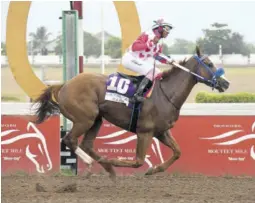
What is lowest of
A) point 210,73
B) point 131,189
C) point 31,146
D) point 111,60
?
point 131,189

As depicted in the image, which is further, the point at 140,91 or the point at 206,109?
the point at 206,109

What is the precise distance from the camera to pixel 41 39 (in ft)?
44.6

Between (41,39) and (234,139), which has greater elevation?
(41,39)

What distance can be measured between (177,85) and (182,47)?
4182 millimetres

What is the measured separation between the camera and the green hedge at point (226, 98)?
972cm

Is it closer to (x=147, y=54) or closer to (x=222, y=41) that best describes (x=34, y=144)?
(x=147, y=54)

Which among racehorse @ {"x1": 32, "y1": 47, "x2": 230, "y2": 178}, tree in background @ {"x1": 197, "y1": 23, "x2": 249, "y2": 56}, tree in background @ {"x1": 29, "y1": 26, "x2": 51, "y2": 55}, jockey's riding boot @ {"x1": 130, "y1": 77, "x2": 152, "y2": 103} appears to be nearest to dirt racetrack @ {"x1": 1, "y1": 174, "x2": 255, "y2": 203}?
racehorse @ {"x1": 32, "y1": 47, "x2": 230, "y2": 178}

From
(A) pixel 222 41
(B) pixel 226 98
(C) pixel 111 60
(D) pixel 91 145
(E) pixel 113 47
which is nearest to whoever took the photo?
(D) pixel 91 145

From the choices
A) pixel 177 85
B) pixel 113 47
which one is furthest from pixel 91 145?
pixel 113 47

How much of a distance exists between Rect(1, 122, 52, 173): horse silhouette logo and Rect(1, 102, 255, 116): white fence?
0.27 meters

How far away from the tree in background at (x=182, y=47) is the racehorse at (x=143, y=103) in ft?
12.2

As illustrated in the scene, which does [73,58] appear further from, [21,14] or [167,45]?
[167,45]

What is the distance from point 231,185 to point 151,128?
144 cm

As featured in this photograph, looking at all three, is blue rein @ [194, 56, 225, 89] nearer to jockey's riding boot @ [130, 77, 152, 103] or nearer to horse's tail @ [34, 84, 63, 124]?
jockey's riding boot @ [130, 77, 152, 103]
